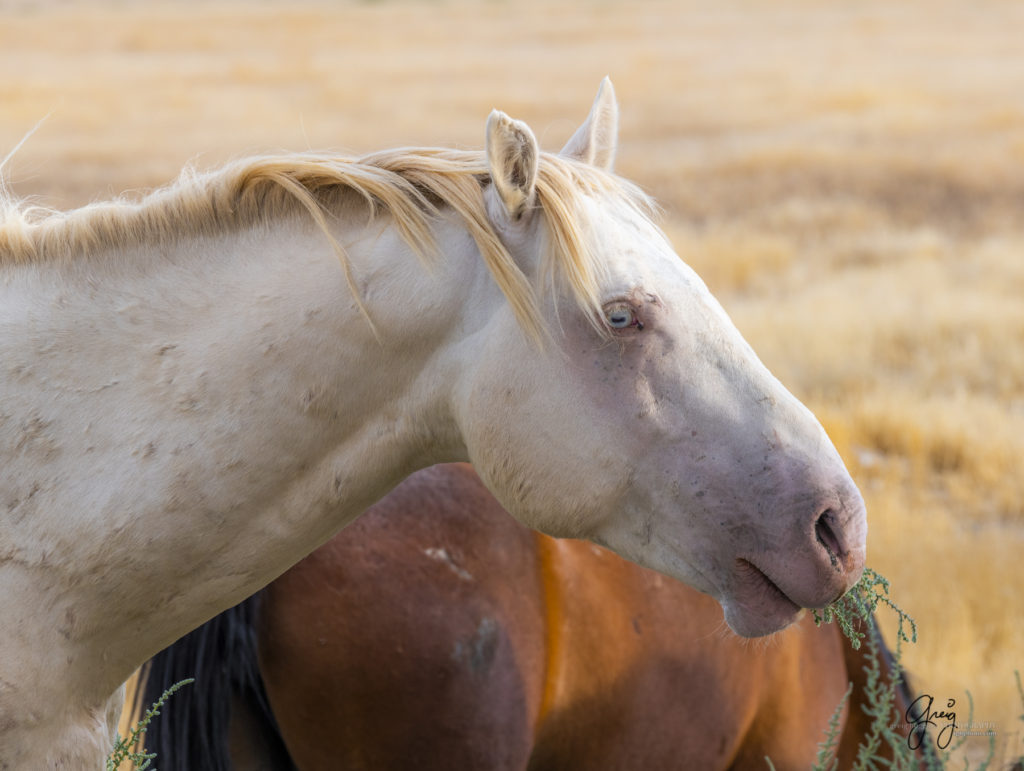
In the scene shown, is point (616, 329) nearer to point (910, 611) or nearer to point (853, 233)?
point (910, 611)

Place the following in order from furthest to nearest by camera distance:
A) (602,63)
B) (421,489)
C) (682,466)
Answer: (602,63), (421,489), (682,466)

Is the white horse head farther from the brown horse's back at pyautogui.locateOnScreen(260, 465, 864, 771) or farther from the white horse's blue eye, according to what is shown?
the brown horse's back at pyautogui.locateOnScreen(260, 465, 864, 771)

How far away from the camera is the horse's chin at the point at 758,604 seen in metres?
1.90

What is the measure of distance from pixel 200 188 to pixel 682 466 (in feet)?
3.41

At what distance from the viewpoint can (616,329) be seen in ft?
6.14

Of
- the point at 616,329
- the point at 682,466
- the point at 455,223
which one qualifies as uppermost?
the point at 455,223

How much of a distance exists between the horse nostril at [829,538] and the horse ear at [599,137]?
0.85 meters

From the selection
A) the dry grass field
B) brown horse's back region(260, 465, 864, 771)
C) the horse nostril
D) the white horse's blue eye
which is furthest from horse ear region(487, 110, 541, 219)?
brown horse's back region(260, 465, 864, 771)

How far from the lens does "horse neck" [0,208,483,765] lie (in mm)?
1872

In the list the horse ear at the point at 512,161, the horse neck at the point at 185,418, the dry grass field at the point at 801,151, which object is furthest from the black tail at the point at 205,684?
the horse ear at the point at 512,161

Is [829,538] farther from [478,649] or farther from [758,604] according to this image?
[478,649]

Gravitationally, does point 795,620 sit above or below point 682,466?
below

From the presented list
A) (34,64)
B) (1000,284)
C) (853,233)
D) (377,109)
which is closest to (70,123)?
(377,109)

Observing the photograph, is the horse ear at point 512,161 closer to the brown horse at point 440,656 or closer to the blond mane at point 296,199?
the blond mane at point 296,199
